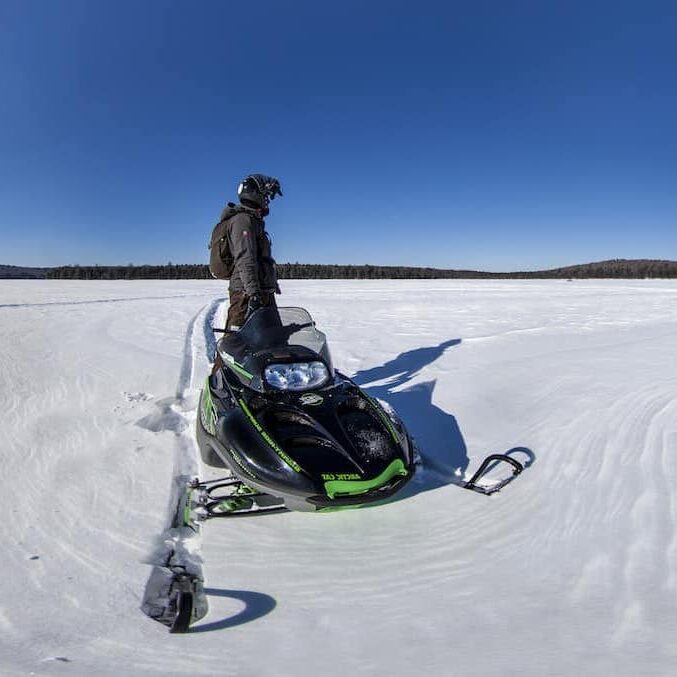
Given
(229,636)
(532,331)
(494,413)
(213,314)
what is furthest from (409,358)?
(213,314)

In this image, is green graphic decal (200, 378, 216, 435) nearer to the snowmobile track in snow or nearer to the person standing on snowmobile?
the snowmobile track in snow

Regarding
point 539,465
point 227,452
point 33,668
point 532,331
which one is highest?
point 532,331

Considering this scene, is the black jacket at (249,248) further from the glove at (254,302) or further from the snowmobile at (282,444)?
the snowmobile at (282,444)

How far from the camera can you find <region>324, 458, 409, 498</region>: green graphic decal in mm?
2199

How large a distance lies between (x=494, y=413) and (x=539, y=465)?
1.09 metres

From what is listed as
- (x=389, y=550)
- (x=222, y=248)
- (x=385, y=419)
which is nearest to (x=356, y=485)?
(x=389, y=550)

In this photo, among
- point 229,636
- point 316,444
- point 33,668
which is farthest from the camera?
point 316,444

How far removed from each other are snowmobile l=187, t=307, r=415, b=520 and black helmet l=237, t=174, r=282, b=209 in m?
1.47

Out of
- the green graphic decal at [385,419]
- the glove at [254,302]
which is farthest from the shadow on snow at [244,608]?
the glove at [254,302]

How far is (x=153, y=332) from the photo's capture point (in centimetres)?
923

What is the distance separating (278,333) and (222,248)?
5.15 feet

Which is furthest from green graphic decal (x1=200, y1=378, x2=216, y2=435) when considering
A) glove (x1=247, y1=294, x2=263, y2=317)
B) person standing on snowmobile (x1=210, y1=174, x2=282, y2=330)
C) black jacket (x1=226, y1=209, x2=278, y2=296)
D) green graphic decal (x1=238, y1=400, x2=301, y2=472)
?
black jacket (x1=226, y1=209, x2=278, y2=296)

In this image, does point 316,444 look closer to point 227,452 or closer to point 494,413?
point 227,452

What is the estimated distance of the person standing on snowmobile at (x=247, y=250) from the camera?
13.3ft
